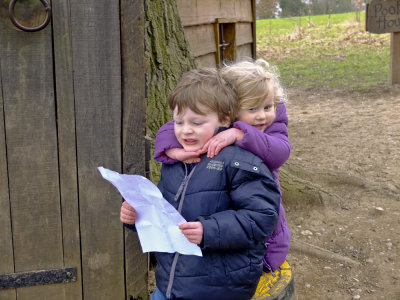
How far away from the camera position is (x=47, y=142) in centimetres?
231

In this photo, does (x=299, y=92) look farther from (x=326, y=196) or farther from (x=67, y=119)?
(x=67, y=119)

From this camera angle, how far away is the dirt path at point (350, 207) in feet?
11.3

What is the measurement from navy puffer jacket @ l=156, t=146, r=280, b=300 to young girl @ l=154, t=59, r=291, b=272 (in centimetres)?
5

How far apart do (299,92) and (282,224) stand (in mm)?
7716

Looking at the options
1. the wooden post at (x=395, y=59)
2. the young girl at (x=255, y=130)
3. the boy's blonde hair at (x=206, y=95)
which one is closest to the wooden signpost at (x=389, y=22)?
the wooden post at (x=395, y=59)

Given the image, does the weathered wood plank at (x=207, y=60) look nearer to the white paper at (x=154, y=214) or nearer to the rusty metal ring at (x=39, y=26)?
the rusty metal ring at (x=39, y=26)

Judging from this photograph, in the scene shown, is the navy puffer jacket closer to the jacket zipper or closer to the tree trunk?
the jacket zipper

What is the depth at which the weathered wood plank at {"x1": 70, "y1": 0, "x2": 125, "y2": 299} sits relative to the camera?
2.25m

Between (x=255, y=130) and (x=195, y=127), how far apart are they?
9.1 inches

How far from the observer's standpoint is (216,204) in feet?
6.42

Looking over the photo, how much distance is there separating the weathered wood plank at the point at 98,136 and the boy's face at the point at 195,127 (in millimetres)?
466

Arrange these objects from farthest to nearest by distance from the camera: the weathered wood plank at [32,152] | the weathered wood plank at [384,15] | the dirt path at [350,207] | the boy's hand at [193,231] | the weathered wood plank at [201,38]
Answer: the weathered wood plank at [384,15] < the weathered wood plank at [201,38] < the dirt path at [350,207] < the weathered wood plank at [32,152] < the boy's hand at [193,231]

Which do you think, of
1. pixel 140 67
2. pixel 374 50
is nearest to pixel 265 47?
pixel 374 50

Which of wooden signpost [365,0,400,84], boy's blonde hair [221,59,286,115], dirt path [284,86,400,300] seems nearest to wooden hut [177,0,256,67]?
dirt path [284,86,400,300]
